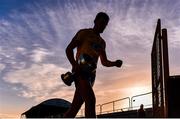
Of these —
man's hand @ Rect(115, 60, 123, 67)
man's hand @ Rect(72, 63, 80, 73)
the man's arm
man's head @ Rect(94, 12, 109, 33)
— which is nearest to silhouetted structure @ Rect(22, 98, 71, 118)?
man's hand @ Rect(115, 60, 123, 67)

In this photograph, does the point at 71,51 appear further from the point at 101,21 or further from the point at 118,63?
the point at 118,63

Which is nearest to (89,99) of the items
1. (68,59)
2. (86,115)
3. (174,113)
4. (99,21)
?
(86,115)

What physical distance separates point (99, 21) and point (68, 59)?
0.63 metres

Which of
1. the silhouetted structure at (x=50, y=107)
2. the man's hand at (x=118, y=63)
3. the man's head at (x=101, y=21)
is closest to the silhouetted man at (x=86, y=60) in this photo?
the man's head at (x=101, y=21)

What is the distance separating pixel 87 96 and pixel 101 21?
0.95 metres

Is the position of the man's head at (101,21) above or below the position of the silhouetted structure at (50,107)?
below

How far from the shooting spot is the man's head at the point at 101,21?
5230mm

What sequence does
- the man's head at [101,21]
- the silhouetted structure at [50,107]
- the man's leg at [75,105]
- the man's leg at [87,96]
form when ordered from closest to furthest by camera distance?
the man's leg at [87,96]
the man's leg at [75,105]
the man's head at [101,21]
the silhouetted structure at [50,107]

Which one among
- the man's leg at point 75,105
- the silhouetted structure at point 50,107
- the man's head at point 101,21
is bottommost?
the man's leg at point 75,105

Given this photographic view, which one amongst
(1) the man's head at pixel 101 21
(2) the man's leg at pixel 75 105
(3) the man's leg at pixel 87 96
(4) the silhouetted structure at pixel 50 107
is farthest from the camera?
(4) the silhouetted structure at pixel 50 107

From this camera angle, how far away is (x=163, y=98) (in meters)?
7.13

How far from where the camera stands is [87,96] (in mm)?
4949

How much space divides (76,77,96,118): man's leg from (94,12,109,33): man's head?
72 centimetres

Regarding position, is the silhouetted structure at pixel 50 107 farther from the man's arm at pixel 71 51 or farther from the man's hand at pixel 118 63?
the man's arm at pixel 71 51
